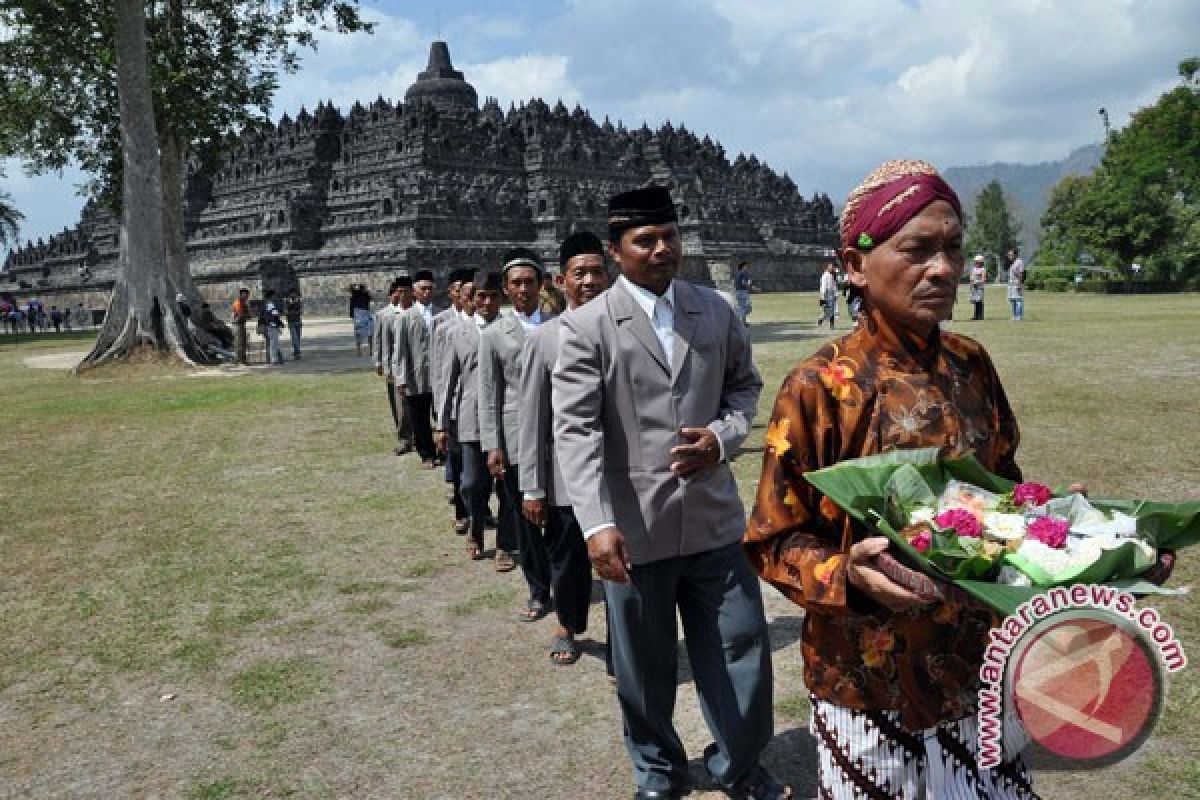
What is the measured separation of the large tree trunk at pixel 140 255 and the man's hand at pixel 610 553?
20.1 metres

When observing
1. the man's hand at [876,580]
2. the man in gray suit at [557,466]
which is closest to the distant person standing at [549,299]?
the man in gray suit at [557,466]

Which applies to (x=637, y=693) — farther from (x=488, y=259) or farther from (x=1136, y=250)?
(x=1136, y=250)

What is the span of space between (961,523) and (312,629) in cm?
421

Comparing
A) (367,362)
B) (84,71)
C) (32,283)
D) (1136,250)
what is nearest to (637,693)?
(367,362)

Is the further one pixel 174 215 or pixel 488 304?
pixel 174 215

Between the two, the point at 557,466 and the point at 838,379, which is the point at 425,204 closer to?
the point at 557,466

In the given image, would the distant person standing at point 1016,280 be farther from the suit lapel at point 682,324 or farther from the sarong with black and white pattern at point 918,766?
the sarong with black and white pattern at point 918,766

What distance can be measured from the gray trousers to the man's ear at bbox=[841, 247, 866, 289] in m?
1.34

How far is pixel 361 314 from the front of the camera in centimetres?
2109

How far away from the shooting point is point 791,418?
203 centimetres

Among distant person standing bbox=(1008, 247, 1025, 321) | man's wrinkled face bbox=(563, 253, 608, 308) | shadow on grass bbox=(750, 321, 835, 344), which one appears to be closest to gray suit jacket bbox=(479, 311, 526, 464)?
man's wrinkled face bbox=(563, 253, 608, 308)

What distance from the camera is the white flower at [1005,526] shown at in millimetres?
1666

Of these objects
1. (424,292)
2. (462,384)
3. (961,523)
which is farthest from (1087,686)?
(424,292)

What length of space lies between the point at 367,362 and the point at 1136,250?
32.2 m
